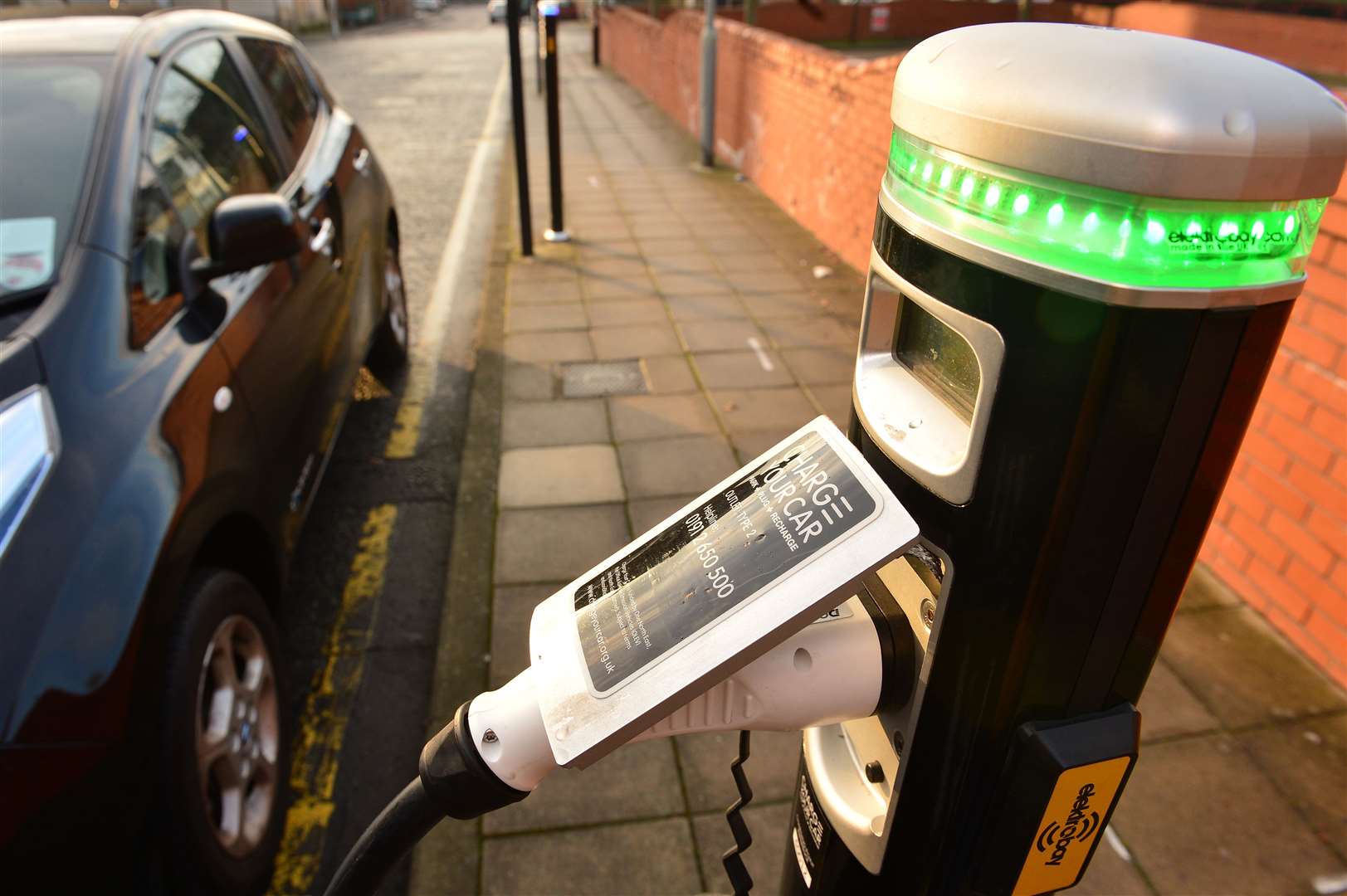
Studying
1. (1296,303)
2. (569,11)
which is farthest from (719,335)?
(569,11)

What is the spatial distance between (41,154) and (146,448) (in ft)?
3.29

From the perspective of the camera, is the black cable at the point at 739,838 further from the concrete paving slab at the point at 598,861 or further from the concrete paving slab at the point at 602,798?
the concrete paving slab at the point at 602,798

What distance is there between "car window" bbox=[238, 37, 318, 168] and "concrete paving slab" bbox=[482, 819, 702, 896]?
2.75m

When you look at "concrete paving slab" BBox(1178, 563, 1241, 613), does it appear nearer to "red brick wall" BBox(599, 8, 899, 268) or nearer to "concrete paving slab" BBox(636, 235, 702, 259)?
"red brick wall" BBox(599, 8, 899, 268)

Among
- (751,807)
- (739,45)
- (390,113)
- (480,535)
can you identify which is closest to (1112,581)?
(751,807)

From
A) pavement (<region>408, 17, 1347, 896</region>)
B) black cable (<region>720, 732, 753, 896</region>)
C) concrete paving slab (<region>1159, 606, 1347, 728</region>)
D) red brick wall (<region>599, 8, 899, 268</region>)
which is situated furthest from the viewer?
red brick wall (<region>599, 8, 899, 268</region>)

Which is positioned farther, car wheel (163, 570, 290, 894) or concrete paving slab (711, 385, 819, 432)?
concrete paving slab (711, 385, 819, 432)

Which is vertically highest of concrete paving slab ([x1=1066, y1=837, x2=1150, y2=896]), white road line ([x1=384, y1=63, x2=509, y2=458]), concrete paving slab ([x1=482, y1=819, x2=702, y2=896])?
concrete paving slab ([x1=1066, y1=837, x2=1150, y2=896])

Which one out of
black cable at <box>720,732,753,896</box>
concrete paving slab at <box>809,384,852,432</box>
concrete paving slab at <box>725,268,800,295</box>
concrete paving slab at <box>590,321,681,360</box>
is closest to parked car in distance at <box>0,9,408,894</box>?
black cable at <box>720,732,753,896</box>

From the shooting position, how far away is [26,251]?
7.09 feet

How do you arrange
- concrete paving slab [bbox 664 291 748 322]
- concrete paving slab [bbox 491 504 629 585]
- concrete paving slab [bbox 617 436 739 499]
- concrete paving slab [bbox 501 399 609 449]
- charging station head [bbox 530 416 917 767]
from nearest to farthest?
charging station head [bbox 530 416 917 767], concrete paving slab [bbox 491 504 629 585], concrete paving slab [bbox 617 436 739 499], concrete paving slab [bbox 501 399 609 449], concrete paving slab [bbox 664 291 748 322]

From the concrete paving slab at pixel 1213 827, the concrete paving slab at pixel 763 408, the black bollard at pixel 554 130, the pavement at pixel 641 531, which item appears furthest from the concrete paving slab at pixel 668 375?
the concrete paving slab at pixel 1213 827

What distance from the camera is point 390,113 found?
14.0 metres

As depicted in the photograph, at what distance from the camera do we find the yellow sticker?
3.03ft
